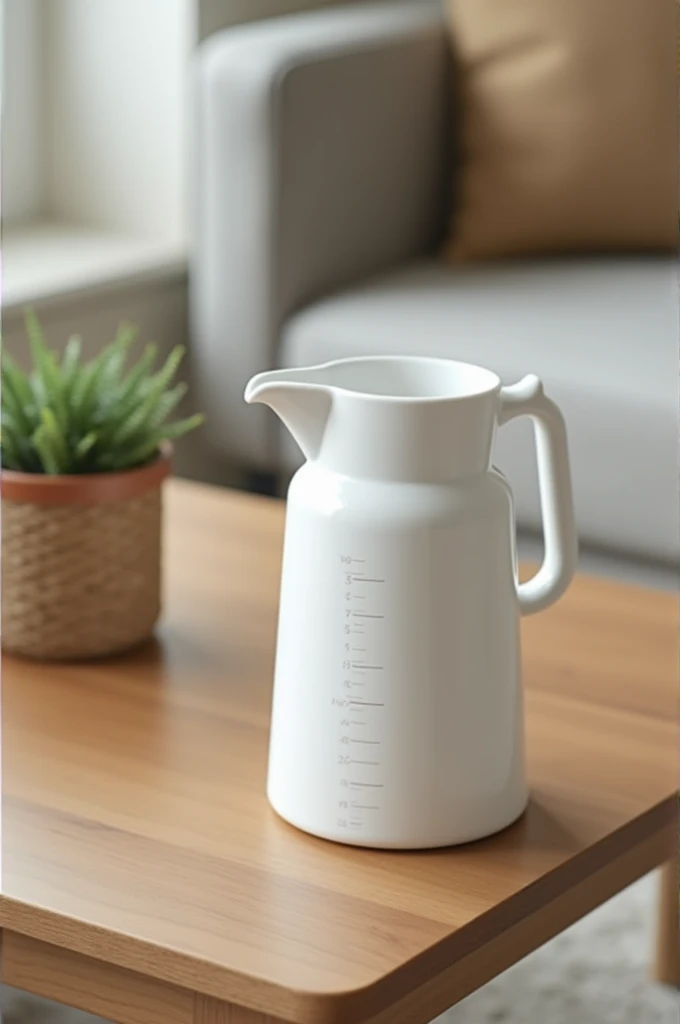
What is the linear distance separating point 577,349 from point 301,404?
42.5 inches

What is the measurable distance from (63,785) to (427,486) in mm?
286

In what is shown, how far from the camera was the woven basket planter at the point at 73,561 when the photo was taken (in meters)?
1.15

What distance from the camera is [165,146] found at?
2.48 meters

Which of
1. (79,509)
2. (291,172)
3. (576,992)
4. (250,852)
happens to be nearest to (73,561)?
(79,509)

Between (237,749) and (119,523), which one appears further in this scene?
(119,523)

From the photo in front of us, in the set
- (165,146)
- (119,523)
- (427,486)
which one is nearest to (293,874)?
(427,486)

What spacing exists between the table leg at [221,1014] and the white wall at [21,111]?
1.87 meters

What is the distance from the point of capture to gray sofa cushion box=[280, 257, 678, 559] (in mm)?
1838

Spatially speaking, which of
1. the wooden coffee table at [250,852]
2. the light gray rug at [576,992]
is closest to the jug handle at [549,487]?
the wooden coffee table at [250,852]

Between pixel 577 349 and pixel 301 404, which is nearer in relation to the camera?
pixel 301 404

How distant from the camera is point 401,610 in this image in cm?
87

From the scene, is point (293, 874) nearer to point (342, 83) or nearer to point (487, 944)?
point (487, 944)

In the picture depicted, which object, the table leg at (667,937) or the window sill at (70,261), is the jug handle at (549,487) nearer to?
the table leg at (667,937)

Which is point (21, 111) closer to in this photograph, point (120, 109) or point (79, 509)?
point (120, 109)
